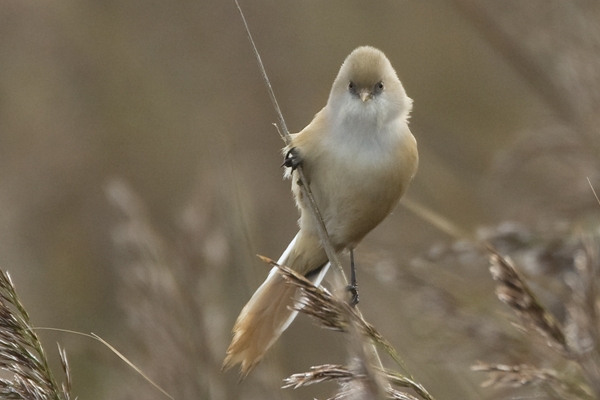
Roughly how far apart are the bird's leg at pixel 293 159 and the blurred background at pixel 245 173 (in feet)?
0.64

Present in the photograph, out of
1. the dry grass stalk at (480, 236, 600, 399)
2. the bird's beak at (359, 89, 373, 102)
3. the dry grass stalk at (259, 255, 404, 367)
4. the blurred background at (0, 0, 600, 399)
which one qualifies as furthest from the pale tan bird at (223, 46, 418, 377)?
the dry grass stalk at (480, 236, 600, 399)

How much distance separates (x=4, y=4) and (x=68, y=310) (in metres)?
1.96

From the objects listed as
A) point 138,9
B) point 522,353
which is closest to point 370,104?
point 522,353

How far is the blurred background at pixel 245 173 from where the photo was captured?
88.2 inches

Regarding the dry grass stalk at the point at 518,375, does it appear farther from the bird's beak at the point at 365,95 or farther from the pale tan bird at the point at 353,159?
the bird's beak at the point at 365,95

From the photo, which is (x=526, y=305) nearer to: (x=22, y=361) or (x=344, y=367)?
(x=344, y=367)

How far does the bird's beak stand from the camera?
8.29 feet

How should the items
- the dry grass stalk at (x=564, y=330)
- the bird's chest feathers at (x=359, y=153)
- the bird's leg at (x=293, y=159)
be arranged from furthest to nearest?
the bird's leg at (x=293, y=159)
the bird's chest feathers at (x=359, y=153)
the dry grass stalk at (x=564, y=330)

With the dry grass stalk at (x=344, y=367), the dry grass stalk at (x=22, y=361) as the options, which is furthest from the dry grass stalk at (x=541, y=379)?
the dry grass stalk at (x=22, y=361)

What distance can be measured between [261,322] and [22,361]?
3.32 feet

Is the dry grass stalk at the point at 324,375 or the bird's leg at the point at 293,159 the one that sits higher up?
the bird's leg at the point at 293,159

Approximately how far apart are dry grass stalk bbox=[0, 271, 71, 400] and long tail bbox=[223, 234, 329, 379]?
2.28 feet

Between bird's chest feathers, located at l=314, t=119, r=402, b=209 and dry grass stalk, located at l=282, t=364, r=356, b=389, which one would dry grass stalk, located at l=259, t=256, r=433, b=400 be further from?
bird's chest feathers, located at l=314, t=119, r=402, b=209

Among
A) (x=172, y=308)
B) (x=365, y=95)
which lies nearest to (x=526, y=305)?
(x=172, y=308)
